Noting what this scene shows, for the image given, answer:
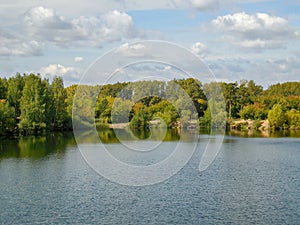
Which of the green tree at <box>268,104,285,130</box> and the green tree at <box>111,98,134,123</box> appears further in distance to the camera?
the green tree at <box>268,104,285,130</box>

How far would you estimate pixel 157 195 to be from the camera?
18719 mm

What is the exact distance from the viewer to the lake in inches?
610

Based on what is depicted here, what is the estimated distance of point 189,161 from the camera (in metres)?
27.8

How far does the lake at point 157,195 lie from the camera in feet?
50.9

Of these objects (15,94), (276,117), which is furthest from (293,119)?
(15,94)

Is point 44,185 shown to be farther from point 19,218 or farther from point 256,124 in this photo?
point 256,124

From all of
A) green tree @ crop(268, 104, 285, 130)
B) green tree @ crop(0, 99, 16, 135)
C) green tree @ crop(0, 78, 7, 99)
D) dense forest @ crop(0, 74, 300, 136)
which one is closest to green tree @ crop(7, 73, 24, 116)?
dense forest @ crop(0, 74, 300, 136)

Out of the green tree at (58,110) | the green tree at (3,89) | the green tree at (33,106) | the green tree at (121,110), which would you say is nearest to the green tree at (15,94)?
the green tree at (3,89)

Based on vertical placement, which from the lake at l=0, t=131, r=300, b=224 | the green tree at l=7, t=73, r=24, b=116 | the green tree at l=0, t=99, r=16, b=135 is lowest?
the lake at l=0, t=131, r=300, b=224

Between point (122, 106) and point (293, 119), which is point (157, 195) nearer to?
point (122, 106)

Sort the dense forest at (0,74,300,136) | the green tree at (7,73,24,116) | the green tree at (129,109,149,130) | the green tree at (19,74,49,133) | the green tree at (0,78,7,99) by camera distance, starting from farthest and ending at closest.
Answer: the green tree at (129,109,149,130) → the green tree at (0,78,7,99) → the green tree at (7,73,24,116) → the green tree at (19,74,49,133) → the dense forest at (0,74,300,136)

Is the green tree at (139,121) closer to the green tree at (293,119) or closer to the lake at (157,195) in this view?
the green tree at (293,119)

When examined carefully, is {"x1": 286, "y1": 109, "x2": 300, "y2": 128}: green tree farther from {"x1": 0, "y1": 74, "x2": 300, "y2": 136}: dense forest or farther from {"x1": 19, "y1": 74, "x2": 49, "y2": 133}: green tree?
{"x1": 19, "y1": 74, "x2": 49, "y2": 133}: green tree

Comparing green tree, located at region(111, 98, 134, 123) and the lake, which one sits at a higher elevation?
green tree, located at region(111, 98, 134, 123)
